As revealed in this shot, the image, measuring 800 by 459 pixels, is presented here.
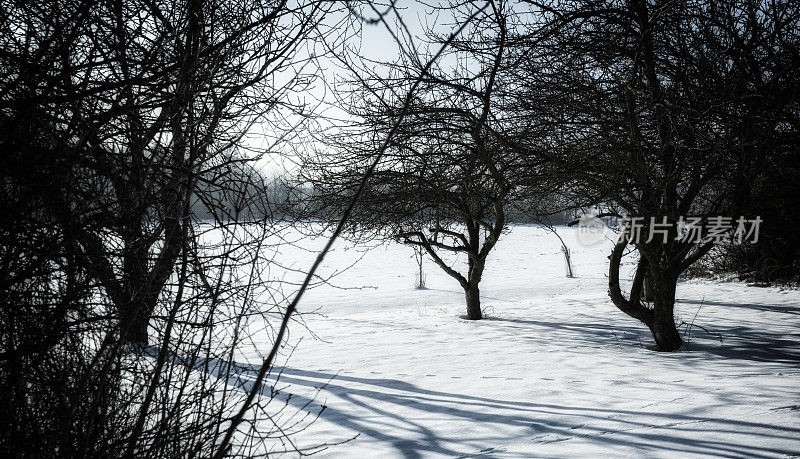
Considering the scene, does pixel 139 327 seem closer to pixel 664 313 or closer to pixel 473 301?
pixel 664 313

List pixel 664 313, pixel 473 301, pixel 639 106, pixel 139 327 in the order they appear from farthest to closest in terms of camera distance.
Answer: pixel 473 301 → pixel 664 313 → pixel 639 106 → pixel 139 327

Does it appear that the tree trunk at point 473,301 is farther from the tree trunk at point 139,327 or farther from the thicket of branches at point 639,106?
the tree trunk at point 139,327

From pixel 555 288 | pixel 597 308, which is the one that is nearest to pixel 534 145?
pixel 597 308

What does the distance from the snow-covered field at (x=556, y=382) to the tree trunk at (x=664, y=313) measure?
0.90ft

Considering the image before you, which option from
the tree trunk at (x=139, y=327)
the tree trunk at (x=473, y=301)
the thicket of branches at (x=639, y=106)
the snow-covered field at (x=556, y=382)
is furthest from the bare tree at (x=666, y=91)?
the tree trunk at (x=473, y=301)

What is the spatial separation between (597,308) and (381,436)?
30.5 feet

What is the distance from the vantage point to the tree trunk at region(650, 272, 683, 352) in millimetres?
7133

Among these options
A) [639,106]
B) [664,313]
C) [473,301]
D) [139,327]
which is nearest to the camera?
[139,327]

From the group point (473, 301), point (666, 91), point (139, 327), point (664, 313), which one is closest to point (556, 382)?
point (664, 313)

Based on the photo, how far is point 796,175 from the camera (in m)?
5.98

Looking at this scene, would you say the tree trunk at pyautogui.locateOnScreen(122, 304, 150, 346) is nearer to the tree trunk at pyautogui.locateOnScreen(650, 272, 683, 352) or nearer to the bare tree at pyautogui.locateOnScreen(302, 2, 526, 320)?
the bare tree at pyautogui.locateOnScreen(302, 2, 526, 320)

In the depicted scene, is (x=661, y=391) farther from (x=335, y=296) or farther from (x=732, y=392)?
(x=335, y=296)

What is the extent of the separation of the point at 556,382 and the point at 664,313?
2.47 meters

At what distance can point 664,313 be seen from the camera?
7332 millimetres
